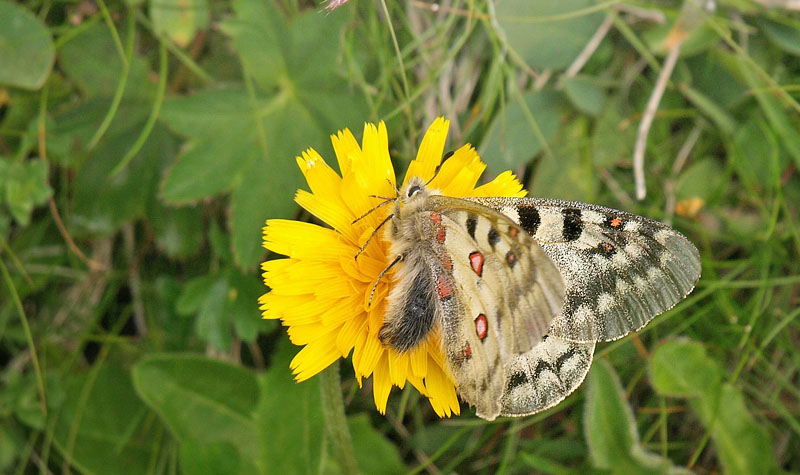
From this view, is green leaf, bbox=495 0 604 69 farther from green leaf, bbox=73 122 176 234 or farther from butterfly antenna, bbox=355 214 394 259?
green leaf, bbox=73 122 176 234

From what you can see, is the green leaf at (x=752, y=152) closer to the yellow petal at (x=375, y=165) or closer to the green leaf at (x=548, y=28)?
the green leaf at (x=548, y=28)

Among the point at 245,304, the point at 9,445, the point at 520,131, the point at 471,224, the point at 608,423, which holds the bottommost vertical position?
the point at 9,445

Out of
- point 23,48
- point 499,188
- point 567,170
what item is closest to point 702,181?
point 567,170

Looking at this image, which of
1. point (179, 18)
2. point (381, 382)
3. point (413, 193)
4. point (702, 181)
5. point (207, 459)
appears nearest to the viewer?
point (413, 193)

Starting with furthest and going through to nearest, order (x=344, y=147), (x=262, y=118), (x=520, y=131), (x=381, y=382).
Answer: (x=520, y=131) → (x=262, y=118) → (x=344, y=147) → (x=381, y=382)

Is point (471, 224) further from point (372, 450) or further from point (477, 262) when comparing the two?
point (372, 450)

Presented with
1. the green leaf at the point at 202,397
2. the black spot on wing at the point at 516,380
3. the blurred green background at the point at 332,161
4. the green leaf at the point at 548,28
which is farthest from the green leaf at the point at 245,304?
the green leaf at the point at 548,28
